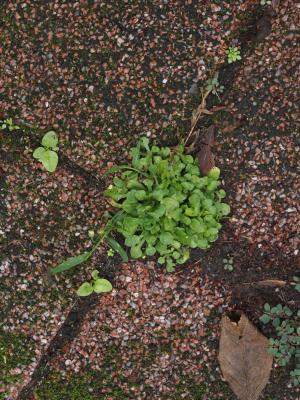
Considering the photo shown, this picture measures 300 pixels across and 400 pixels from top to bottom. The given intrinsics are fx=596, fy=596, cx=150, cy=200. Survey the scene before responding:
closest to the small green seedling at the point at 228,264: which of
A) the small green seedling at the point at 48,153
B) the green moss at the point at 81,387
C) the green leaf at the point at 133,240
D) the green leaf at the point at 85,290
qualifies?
the green leaf at the point at 133,240

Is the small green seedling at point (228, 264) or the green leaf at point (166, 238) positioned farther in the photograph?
the small green seedling at point (228, 264)

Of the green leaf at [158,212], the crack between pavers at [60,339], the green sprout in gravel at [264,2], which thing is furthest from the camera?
the crack between pavers at [60,339]

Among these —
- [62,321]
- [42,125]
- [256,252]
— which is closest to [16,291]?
[62,321]

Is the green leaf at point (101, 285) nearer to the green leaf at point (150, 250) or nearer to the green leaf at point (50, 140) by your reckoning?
the green leaf at point (150, 250)

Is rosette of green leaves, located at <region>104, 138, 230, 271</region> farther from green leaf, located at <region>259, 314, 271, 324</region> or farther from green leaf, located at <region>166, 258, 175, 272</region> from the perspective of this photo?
green leaf, located at <region>259, 314, 271, 324</region>

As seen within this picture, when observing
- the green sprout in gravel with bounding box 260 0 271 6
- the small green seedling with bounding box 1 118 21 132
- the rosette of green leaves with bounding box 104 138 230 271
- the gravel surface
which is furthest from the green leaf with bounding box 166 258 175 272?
the green sprout in gravel with bounding box 260 0 271 6

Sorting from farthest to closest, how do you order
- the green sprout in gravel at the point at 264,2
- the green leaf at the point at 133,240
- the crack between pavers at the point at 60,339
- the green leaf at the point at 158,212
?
the crack between pavers at the point at 60,339 < the green sprout in gravel at the point at 264,2 < the green leaf at the point at 133,240 < the green leaf at the point at 158,212
